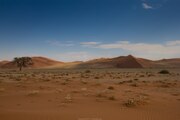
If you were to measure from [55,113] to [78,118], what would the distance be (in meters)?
1.25

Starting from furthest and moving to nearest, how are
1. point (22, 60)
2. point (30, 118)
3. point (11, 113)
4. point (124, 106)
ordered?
point (22, 60)
point (124, 106)
point (11, 113)
point (30, 118)

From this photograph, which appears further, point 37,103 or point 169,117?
point 37,103

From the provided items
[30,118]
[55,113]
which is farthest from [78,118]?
[30,118]

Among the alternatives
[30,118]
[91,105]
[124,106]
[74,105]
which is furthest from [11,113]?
[124,106]

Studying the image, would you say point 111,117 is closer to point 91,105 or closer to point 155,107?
point 91,105

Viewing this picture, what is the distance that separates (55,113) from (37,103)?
2799 millimetres

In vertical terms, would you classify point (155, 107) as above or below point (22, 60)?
below

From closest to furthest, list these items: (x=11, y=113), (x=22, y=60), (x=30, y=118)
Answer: (x=30, y=118), (x=11, y=113), (x=22, y=60)

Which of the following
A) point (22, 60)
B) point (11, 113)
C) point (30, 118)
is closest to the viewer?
point (30, 118)

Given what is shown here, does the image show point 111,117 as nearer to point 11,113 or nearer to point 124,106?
point 124,106

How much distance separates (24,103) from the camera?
40.3 ft

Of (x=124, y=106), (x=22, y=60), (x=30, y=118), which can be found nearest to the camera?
(x=30, y=118)

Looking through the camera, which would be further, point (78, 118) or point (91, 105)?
point (91, 105)

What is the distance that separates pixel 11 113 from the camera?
9.68 m
